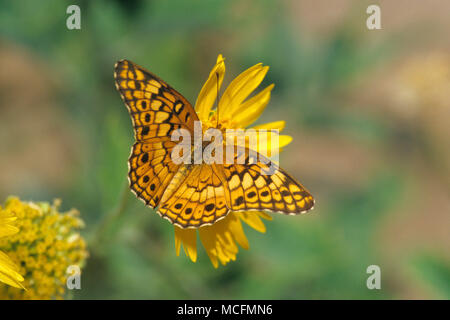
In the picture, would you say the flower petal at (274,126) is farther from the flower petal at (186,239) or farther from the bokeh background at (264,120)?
the bokeh background at (264,120)

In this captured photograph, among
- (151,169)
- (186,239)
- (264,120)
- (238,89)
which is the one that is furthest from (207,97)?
(264,120)

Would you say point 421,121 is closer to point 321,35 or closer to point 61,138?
point 321,35

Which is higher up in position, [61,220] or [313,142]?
[313,142]

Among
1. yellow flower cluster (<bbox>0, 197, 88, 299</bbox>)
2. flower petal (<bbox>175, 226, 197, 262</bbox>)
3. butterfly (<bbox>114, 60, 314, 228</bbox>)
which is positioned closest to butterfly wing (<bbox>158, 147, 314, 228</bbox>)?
butterfly (<bbox>114, 60, 314, 228</bbox>)

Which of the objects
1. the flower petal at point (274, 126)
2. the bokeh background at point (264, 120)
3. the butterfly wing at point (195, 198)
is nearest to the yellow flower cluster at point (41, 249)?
the bokeh background at point (264, 120)

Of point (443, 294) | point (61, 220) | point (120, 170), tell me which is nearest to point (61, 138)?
point (120, 170)

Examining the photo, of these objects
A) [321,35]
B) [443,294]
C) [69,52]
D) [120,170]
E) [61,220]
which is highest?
[321,35]
